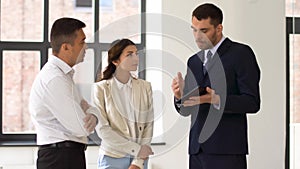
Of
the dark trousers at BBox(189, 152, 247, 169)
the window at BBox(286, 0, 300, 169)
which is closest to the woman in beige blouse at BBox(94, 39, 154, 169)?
the dark trousers at BBox(189, 152, 247, 169)

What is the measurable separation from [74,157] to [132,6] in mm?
2162

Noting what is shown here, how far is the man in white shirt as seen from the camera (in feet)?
7.98

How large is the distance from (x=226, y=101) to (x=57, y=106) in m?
0.82

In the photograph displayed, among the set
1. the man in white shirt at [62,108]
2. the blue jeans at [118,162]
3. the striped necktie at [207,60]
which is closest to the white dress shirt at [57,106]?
the man in white shirt at [62,108]

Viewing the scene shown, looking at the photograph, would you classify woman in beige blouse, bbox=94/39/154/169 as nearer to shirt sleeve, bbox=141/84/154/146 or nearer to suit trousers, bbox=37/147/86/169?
shirt sleeve, bbox=141/84/154/146

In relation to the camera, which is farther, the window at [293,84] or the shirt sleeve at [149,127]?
the window at [293,84]

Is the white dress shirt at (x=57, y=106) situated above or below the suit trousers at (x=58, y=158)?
above

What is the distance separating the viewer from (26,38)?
173 inches

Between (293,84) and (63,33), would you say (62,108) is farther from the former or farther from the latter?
(293,84)

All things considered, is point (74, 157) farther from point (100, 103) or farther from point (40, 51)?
point (40, 51)

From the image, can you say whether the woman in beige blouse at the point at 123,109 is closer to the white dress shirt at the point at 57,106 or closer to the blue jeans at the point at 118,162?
the blue jeans at the point at 118,162

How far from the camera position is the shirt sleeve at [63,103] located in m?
2.42

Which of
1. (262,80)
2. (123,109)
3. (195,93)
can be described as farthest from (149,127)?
(262,80)

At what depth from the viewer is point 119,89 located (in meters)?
2.68
